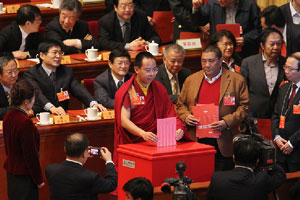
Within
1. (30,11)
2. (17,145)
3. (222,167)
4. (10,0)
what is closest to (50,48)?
(30,11)

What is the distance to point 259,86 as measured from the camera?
544 centimetres

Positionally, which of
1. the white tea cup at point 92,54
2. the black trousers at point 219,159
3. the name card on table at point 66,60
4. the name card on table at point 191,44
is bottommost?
the black trousers at point 219,159

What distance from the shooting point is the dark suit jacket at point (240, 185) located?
3662 mm

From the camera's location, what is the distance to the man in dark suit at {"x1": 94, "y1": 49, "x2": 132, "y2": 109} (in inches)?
212

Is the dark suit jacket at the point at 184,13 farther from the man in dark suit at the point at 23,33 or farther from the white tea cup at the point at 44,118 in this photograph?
the white tea cup at the point at 44,118

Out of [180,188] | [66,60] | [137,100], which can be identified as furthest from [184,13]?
[180,188]

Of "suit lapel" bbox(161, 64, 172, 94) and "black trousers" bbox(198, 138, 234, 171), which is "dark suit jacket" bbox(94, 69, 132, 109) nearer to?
"suit lapel" bbox(161, 64, 172, 94)

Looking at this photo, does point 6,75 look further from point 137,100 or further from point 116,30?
point 116,30

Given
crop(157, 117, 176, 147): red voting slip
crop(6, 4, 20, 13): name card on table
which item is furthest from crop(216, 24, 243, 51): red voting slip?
crop(6, 4, 20, 13): name card on table

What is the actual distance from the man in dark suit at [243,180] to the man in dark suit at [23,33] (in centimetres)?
286

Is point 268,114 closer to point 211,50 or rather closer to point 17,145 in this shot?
point 211,50

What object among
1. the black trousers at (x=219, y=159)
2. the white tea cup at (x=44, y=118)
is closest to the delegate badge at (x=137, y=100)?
the black trousers at (x=219, y=159)

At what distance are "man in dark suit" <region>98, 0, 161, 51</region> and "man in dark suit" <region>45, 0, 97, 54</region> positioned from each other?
0.14 meters

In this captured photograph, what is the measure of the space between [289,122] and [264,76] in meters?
0.64
